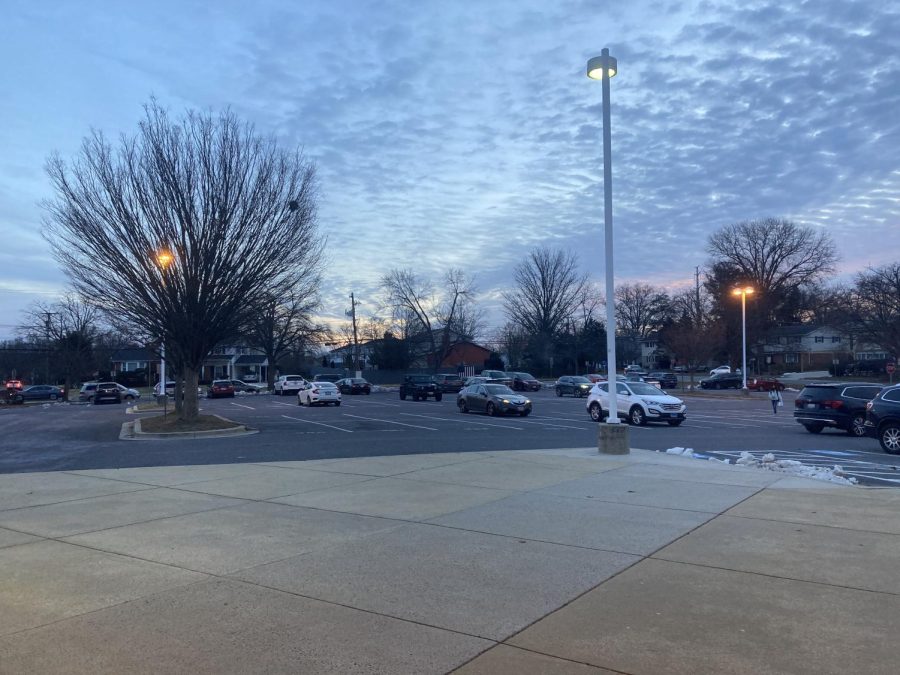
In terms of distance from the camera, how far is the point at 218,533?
7980 millimetres

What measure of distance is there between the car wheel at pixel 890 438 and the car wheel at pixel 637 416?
9093 mm

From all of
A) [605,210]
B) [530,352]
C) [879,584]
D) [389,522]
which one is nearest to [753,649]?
[879,584]

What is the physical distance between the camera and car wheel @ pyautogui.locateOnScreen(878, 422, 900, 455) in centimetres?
1670

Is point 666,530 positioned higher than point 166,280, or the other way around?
point 166,280

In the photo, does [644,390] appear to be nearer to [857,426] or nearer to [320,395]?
[857,426]

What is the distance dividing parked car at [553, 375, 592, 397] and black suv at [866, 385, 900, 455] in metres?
33.3

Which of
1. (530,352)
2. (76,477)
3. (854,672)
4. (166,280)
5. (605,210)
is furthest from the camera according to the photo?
(530,352)

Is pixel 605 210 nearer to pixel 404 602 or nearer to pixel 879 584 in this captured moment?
pixel 879 584

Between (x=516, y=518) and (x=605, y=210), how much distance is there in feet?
27.6

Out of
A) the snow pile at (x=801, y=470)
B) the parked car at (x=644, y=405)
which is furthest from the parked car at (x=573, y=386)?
the snow pile at (x=801, y=470)

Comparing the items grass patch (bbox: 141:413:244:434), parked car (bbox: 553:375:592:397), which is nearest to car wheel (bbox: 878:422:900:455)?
grass patch (bbox: 141:413:244:434)

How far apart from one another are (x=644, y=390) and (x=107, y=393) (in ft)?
134

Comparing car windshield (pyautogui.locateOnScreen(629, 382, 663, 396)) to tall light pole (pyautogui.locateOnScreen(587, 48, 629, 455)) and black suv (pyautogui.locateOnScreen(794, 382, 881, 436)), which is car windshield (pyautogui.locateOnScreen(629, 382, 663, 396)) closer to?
black suv (pyautogui.locateOnScreen(794, 382, 881, 436))

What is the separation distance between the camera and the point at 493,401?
101ft
